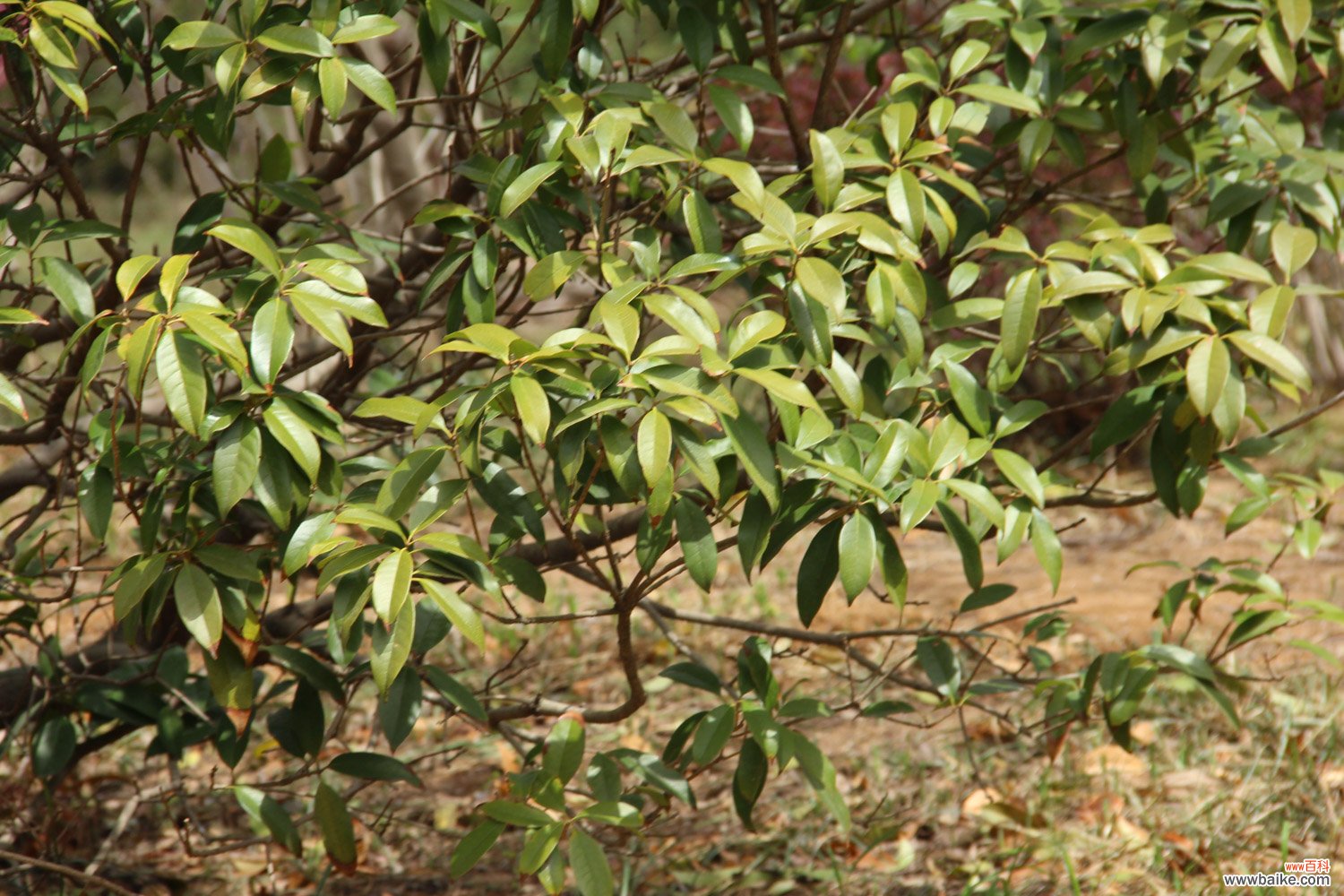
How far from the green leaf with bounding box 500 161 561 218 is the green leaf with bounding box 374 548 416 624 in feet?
1.63

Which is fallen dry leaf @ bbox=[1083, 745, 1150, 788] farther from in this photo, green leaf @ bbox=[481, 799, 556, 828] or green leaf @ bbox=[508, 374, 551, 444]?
green leaf @ bbox=[508, 374, 551, 444]

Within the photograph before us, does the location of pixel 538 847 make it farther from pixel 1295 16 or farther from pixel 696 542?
pixel 1295 16

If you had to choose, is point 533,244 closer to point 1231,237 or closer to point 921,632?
point 921,632

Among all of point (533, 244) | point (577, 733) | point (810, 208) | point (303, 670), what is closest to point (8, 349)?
point (303, 670)

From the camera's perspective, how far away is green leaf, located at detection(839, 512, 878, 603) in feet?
4.96

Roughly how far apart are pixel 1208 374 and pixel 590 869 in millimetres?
1034

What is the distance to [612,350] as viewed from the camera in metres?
1.89

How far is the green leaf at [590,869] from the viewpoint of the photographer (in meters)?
1.66

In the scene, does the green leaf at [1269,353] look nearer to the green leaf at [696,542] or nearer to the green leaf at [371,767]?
the green leaf at [696,542]

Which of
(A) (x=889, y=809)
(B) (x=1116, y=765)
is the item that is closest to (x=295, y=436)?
(A) (x=889, y=809)

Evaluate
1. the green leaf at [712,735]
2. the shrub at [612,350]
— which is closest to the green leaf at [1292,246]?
the shrub at [612,350]

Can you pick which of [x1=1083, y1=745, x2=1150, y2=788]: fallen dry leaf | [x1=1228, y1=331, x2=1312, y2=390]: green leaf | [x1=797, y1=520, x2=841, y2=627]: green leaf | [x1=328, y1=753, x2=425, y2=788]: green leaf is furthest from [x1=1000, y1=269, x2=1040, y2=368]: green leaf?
[x1=1083, y1=745, x2=1150, y2=788]: fallen dry leaf

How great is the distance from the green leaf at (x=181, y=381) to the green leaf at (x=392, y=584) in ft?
0.84

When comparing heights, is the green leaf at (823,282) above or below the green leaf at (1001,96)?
below
